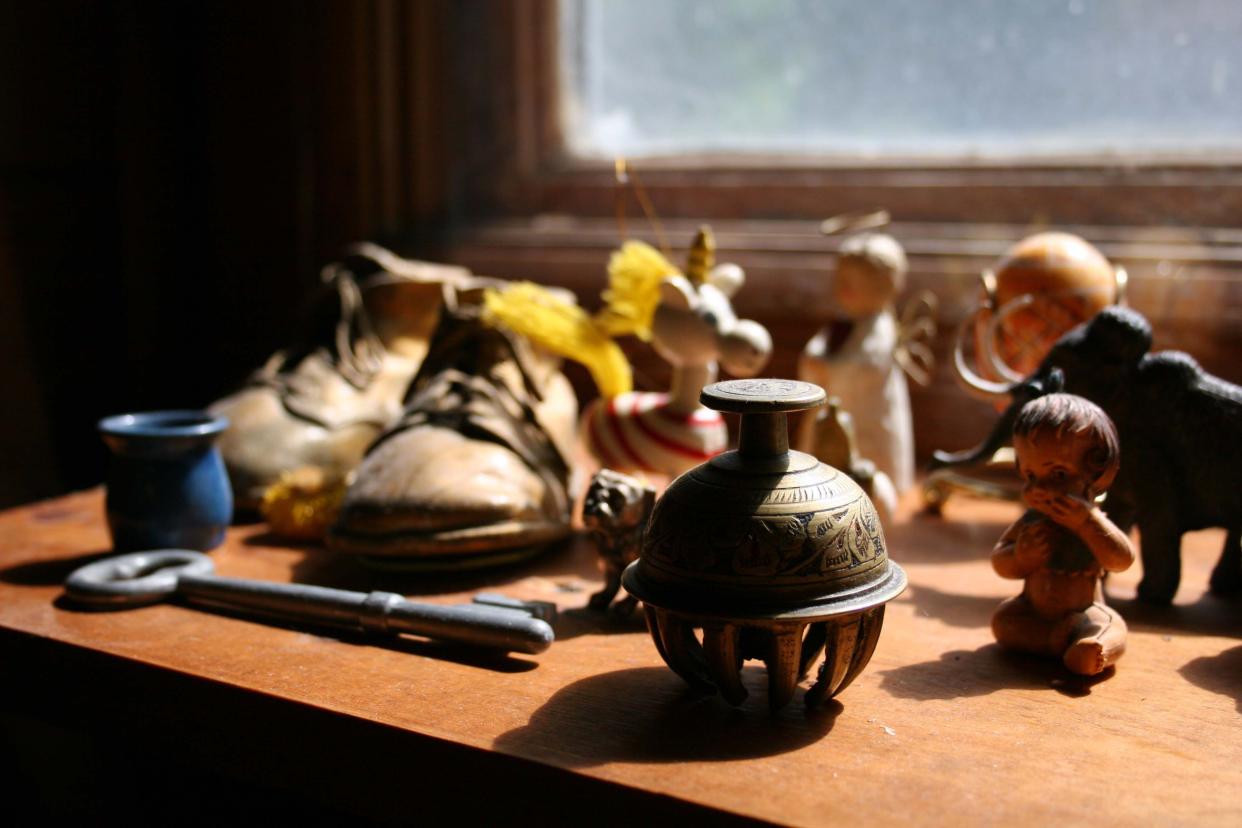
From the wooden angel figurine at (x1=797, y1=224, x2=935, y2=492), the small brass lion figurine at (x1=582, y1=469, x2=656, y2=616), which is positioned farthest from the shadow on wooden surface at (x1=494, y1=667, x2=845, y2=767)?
the wooden angel figurine at (x1=797, y1=224, x2=935, y2=492)

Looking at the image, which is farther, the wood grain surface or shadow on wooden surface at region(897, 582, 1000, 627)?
shadow on wooden surface at region(897, 582, 1000, 627)

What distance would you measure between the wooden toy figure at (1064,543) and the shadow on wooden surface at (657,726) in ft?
0.64

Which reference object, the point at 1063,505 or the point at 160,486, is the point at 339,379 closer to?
the point at 160,486

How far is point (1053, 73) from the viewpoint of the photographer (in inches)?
66.9

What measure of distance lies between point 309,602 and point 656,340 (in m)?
0.46

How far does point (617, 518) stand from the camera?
105 centimetres

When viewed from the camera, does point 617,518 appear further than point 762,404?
Yes

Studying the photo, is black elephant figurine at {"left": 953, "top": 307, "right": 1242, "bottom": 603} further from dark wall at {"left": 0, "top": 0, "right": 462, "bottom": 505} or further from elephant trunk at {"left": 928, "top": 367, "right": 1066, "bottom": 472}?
dark wall at {"left": 0, "top": 0, "right": 462, "bottom": 505}

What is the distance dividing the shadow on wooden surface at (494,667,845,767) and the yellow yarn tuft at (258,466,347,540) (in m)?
0.50

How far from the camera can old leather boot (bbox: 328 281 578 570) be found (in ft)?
3.81

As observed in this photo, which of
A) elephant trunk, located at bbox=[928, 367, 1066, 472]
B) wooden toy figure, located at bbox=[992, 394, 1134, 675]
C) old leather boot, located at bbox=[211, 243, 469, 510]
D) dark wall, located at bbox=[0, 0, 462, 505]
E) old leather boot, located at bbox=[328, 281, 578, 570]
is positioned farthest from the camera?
dark wall, located at bbox=[0, 0, 462, 505]

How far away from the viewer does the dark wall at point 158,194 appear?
1824 millimetres

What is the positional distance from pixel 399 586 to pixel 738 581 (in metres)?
0.50

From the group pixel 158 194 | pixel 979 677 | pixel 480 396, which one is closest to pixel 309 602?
pixel 480 396
